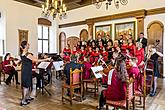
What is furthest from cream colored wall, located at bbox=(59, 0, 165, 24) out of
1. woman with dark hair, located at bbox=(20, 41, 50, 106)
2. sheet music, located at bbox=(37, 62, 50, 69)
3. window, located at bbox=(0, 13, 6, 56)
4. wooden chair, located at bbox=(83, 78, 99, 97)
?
woman with dark hair, located at bbox=(20, 41, 50, 106)

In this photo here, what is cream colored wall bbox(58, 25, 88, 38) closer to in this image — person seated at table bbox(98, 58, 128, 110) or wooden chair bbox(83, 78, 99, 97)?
wooden chair bbox(83, 78, 99, 97)

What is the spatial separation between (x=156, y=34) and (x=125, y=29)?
5.09 ft

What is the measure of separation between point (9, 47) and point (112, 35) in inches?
213

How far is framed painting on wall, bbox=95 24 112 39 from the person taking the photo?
32.7 ft

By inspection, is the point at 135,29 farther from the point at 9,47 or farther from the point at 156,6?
the point at 9,47

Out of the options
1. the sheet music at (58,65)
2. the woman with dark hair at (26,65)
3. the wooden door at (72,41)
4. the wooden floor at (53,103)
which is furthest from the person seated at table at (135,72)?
the wooden door at (72,41)

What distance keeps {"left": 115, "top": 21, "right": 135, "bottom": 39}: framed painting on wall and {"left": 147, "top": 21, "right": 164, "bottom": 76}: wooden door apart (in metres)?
0.79

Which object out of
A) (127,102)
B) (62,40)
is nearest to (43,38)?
(62,40)

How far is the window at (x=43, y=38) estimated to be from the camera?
12037 millimetres

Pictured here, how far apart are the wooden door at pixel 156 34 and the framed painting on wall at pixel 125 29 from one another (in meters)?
0.79

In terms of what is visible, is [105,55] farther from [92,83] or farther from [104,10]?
[104,10]

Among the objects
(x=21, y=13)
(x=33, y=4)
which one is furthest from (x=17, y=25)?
(x=33, y=4)

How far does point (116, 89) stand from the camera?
3.26 m

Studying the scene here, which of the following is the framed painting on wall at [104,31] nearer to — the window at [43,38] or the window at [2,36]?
the window at [43,38]
